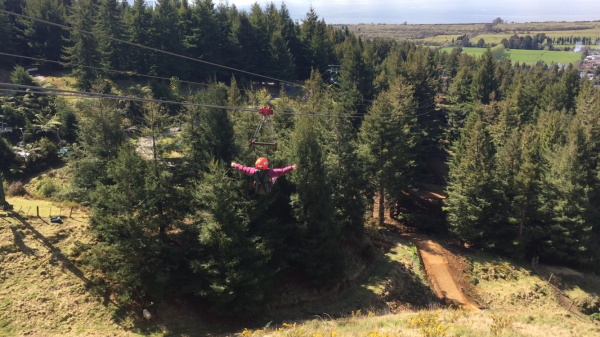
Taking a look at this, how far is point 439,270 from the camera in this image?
27.2 metres

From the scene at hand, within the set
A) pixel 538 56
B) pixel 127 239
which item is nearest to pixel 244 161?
pixel 127 239

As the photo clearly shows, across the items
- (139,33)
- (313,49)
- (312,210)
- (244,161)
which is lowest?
(312,210)

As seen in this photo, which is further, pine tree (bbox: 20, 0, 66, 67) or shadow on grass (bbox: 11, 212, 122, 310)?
pine tree (bbox: 20, 0, 66, 67)

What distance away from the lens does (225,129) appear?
21.5 meters

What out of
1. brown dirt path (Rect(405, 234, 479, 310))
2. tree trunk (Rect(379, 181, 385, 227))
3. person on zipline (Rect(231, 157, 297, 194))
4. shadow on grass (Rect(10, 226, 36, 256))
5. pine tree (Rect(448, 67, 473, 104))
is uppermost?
pine tree (Rect(448, 67, 473, 104))

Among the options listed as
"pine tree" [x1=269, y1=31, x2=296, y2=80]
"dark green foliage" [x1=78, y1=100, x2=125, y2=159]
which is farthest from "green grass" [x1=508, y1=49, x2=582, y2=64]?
"dark green foliage" [x1=78, y1=100, x2=125, y2=159]

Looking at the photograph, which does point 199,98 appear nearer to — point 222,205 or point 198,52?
point 222,205

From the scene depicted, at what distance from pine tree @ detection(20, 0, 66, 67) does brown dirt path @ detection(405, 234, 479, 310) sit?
172 ft

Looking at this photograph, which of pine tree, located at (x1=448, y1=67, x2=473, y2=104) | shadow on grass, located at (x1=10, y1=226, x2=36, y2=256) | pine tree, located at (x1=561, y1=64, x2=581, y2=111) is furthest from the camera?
pine tree, located at (x1=448, y1=67, x2=473, y2=104)

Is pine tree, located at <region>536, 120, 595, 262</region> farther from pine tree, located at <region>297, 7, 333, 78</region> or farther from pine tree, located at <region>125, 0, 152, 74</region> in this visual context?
pine tree, located at <region>125, 0, 152, 74</region>

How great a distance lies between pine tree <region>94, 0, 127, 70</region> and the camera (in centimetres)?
4281

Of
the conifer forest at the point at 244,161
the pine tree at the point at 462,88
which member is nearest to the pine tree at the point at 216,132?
the conifer forest at the point at 244,161

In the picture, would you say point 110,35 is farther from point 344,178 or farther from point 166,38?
point 344,178

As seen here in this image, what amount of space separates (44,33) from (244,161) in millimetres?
46665
